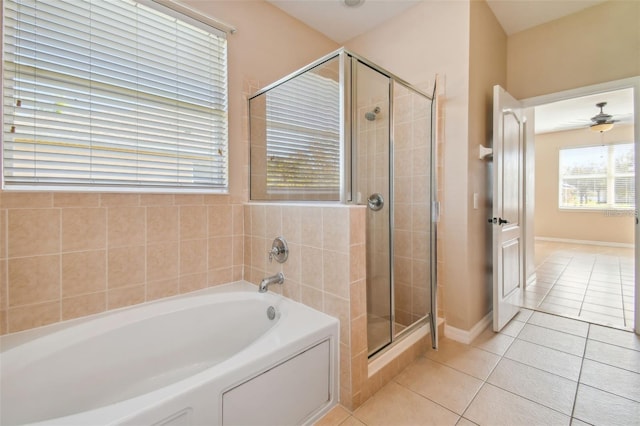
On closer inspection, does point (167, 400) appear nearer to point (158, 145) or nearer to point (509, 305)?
point (158, 145)

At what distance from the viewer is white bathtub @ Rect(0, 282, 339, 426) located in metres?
0.91

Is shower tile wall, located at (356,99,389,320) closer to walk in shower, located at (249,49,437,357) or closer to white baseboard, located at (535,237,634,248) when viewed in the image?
walk in shower, located at (249,49,437,357)

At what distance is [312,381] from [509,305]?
2031 millimetres

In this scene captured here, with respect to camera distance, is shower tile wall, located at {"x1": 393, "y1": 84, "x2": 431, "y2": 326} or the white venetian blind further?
shower tile wall, located at {"x1": 393, "y1": 84, "x2": 431, "y2": 326}

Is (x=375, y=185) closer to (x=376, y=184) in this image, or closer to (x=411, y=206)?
(x=376, y=184)

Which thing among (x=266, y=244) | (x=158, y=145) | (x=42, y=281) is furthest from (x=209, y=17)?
(x=42, y=281)

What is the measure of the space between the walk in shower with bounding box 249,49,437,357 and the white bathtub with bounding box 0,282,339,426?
0.51 m

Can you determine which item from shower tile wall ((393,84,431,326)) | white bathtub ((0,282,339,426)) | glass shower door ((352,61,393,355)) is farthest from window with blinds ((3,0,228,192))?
shower tile wall ((393,84,431,326))

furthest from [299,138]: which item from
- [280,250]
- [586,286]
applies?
[586,286]

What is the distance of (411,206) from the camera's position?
2.16 metres

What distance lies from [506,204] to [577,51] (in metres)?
1.47

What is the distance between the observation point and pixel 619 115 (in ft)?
16.0

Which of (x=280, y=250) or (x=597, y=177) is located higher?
(x=597, y=177)

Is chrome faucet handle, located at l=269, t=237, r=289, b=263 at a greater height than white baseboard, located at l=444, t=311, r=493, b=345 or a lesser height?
greater
